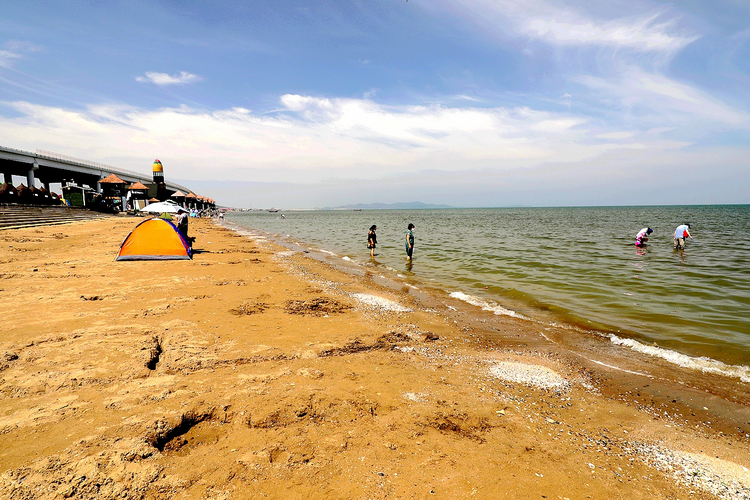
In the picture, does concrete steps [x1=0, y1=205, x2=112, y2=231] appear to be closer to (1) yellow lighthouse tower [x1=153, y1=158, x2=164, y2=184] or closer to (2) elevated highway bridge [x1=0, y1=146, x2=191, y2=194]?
(2) elevated highway bridge [x1=0, y1=146, x2=191, y2=194]

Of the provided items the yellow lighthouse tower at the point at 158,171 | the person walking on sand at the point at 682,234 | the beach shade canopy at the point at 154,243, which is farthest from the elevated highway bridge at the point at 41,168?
the person walking on sand at the point at 682,234

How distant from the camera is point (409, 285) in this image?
12766 mm

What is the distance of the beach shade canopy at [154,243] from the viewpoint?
13.4 meters

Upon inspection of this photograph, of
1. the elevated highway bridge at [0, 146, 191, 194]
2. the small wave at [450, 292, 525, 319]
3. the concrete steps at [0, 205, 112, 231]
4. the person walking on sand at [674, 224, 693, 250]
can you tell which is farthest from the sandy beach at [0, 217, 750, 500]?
the elevated highway bridge at [0, 146, 191, 194]

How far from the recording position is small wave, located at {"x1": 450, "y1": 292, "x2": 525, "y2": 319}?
9.23 meters

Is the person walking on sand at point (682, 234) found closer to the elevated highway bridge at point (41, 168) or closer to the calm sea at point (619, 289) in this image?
the calm sea at point (619, 289)

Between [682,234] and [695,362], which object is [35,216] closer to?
[695,362]

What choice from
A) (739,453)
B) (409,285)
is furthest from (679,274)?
(739,453)

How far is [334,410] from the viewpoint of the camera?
407 cm

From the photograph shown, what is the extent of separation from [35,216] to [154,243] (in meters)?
24.6

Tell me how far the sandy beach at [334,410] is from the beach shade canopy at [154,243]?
18.7 ft

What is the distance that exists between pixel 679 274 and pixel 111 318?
66.5 ft

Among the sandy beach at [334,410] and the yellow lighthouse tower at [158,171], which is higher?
the yellow lighthouse tower at [158,171]

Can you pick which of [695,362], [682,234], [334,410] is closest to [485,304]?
[695,362]
